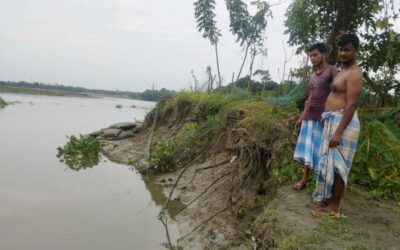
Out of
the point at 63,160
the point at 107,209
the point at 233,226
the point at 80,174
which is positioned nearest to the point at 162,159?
the point at 80,174

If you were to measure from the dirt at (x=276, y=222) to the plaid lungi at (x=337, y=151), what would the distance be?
16.9 inches

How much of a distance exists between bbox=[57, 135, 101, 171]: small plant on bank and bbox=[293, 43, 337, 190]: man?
745 centimetres

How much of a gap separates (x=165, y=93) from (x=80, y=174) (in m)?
6.40

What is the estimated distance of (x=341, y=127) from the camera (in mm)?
3453

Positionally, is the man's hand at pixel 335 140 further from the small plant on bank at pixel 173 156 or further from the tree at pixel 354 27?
the small plant on bank at pixel 173 156

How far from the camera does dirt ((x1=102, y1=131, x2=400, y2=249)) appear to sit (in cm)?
319

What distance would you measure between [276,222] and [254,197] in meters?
1.75

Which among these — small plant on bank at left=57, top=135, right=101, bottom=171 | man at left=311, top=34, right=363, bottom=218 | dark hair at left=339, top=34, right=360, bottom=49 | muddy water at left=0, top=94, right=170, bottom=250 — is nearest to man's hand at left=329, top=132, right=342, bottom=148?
man at left=311, top=34, right=363, bottom=218

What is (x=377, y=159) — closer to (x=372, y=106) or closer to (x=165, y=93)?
(x=372, y=106)

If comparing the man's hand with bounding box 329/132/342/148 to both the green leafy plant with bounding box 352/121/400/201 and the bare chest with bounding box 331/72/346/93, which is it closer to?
the bare chest with bounding box 331/72/346/93

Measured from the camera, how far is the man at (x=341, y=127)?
3410 millimetres

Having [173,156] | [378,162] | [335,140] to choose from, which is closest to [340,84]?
[335,140]

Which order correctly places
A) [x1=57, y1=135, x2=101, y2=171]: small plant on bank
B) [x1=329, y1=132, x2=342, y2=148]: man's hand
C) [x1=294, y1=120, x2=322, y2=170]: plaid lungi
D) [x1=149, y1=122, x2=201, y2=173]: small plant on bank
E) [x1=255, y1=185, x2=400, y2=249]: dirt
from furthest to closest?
[x1=57, y1=135, x2=101, y2=171]: small plant on bank < [x1=149, y1=122, x2=201, y2=173]: small plant on bank < [x1=294, y1=120, x2=322, y2=170]: plaid lungi < [x1=329, y1=132, x2=342, y2=148]: man's hand < [x1=255, y1=185, x2=400, y2=249]: dirt

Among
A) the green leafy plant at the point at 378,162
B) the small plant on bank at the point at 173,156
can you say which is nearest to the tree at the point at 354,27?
the green leafy plant at the point at 378,162
